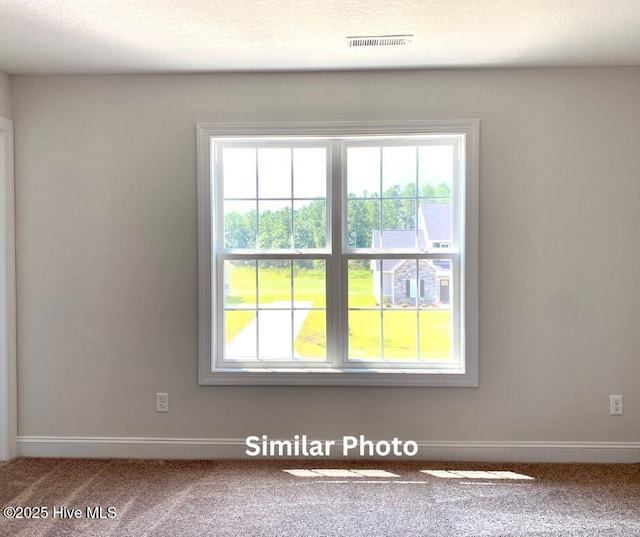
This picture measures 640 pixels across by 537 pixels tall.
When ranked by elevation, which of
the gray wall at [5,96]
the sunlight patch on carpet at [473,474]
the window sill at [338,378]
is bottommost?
the sunlight patch on carpet at [473,474]

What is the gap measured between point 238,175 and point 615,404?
2.80 m

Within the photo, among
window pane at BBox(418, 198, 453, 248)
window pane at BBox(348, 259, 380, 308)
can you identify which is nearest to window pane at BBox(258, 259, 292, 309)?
window pane at BBox(348, 259, 380, 308)

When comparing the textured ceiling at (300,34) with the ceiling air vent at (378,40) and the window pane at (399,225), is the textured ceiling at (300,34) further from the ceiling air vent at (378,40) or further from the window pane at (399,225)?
the window pane at (399,225)

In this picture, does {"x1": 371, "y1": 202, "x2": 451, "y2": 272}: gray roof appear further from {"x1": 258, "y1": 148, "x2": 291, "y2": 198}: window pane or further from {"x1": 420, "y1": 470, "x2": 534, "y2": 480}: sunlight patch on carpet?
{"x1": 420, "y1": 470, "x2": 534, "y2": 480}: sunlight patch on carpet

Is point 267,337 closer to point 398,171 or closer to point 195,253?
point 195,253

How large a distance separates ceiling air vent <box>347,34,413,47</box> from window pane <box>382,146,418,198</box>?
2.29 ft

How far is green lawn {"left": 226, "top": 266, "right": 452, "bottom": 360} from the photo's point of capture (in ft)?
10.8

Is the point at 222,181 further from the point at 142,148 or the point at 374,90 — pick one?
the point at 374,90

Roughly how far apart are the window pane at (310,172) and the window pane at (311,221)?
66 mm

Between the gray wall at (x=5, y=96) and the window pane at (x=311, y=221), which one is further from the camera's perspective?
the window pane at (x=311, y=221)

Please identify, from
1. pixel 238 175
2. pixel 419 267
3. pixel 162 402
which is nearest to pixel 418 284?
pixel 419 267

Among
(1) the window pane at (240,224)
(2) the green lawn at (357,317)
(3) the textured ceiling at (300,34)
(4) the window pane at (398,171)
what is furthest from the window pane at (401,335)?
(3) the textured ceiling at (300,34)

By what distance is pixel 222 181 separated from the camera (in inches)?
131

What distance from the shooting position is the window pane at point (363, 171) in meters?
3.28
